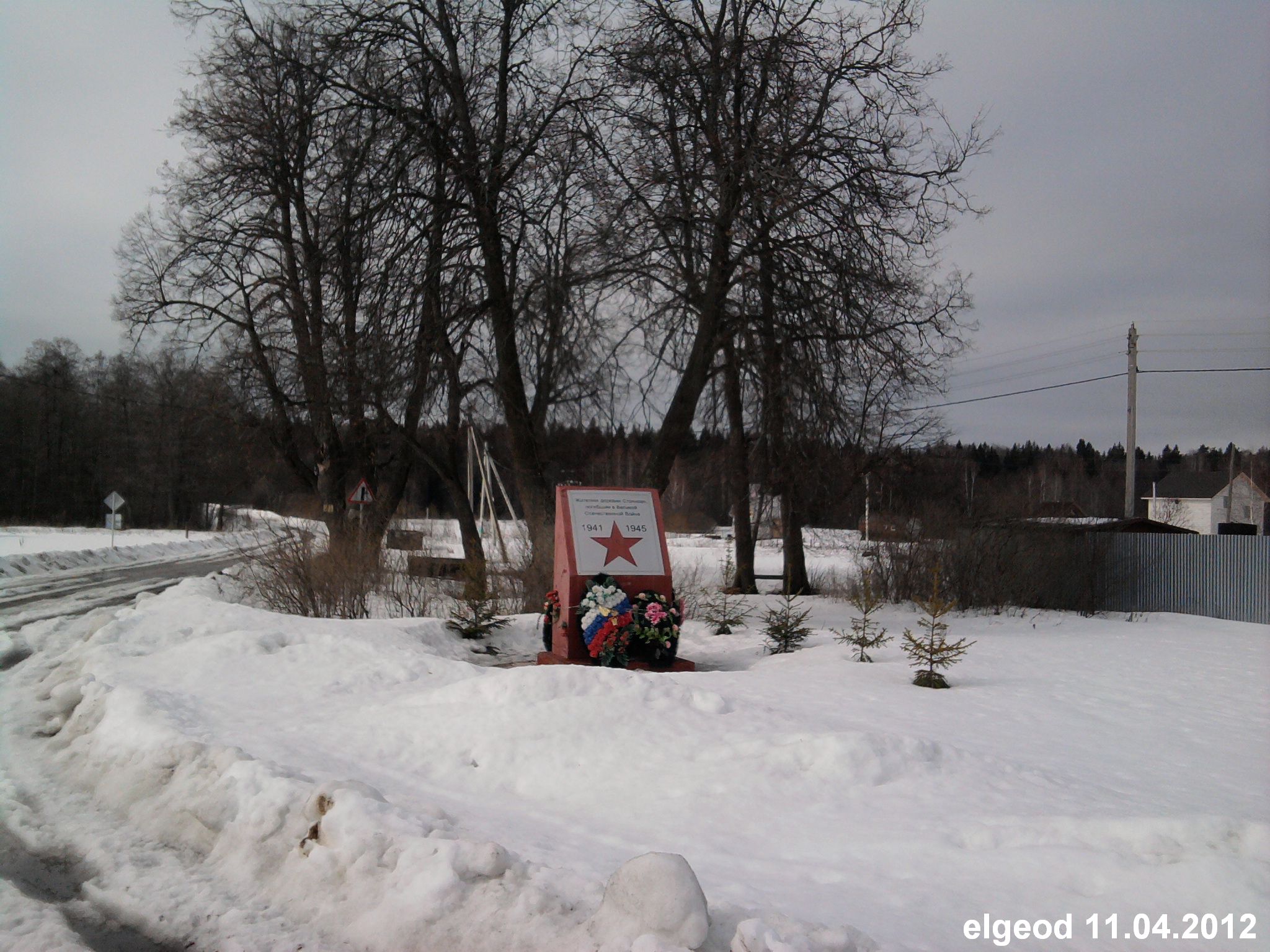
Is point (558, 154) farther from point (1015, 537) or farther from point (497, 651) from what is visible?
point (1015, 537)

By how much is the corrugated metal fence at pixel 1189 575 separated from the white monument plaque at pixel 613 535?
11.9 m

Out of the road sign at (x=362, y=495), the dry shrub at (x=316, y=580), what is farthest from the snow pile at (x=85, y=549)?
the road sign at (x=362, y=495)

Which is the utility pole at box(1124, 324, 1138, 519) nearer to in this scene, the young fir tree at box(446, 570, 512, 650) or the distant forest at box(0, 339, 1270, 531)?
the distant forest at box(0, 339, 1270, 531)

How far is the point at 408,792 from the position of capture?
553 centimetres

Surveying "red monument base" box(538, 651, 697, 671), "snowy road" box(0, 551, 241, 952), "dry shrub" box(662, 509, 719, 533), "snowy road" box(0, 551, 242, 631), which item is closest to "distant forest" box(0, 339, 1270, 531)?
"dry shrub" box(662, 509, 719, 533)

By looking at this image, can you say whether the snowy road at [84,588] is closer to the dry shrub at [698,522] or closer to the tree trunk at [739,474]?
the tree trunk at [739,474]

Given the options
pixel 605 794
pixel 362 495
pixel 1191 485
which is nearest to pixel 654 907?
pixel 605 794

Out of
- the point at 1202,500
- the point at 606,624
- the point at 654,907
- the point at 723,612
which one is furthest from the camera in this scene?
the point at 1202,500

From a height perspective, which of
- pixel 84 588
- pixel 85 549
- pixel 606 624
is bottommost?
pixel 84 588

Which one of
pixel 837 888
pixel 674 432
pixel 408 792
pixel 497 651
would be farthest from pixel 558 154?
pixel 837 888

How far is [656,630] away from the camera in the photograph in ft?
37.3

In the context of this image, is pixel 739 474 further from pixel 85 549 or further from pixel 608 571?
pixel 85 549

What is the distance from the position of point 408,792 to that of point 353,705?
2549 millimetres

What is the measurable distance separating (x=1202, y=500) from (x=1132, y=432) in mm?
42563
